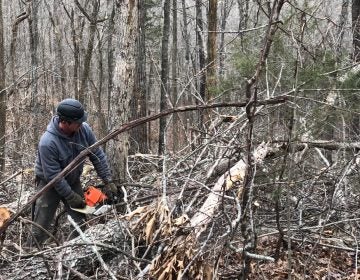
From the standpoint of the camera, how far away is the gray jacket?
17.9 ft

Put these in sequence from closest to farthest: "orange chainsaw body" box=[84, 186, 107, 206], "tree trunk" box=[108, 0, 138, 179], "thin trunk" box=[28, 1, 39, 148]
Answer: "orange chainsaw body" box=[84, 186, 107, 206], "tree trunk" box=[108, 0, 138, 179], "thin trunk" box=[28, 1, 39, 148]

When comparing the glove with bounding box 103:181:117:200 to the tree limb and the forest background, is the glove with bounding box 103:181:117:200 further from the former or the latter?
the tree limb

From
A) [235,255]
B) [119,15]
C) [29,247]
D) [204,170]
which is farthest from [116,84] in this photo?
[235,255]

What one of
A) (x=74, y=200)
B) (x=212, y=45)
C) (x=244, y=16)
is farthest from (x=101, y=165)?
(x=244, y=16)

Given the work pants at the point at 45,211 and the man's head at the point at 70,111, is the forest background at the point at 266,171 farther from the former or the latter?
the man's head at the point at 70,111

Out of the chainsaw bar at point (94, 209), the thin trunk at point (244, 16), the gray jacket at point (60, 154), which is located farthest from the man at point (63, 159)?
the thin trunk at point (244, 16)

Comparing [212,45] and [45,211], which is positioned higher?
[212,45]

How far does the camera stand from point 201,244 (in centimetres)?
388

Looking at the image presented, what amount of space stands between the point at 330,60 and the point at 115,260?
2880 millimetres

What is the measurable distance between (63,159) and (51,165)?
0.16 metres

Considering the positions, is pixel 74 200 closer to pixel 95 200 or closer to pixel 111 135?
pixel 95 200

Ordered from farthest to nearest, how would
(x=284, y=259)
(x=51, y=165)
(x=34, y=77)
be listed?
(x=34, y=77) < (x=51, y=165) < (x=284, y=259)

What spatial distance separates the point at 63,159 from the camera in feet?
18.2

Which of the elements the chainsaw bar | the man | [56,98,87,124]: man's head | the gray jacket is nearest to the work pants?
the man
